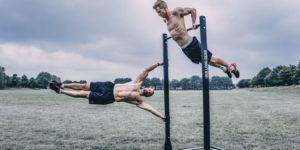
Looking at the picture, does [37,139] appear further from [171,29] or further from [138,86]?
[171,29]

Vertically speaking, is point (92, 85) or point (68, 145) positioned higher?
point (92, 85)

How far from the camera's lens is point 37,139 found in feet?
45.5

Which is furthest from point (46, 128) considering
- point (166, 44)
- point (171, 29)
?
point (171, 29)

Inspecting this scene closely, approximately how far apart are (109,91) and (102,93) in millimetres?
193

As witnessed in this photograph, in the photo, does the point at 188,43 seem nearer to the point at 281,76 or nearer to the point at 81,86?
the point at 81,86

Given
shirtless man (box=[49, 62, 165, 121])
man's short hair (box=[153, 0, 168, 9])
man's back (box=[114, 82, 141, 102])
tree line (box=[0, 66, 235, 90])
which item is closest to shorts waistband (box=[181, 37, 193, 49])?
man's short hair (box=[153, 0, 168, 9])

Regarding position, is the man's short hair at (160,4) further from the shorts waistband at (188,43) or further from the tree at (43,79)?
the tree at (43,79)

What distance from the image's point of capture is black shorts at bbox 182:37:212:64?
822 centimetres

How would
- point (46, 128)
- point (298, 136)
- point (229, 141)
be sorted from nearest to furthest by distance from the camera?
1. point (229, 141)
2. point (298, 136)
3. point (46, 128)

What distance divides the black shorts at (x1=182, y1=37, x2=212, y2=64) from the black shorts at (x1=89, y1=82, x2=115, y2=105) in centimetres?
246

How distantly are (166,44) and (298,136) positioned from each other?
8.12 meters

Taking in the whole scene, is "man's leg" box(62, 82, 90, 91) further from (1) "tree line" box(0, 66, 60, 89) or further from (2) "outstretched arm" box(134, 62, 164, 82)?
(1) "tree line" box(0, 66, 60, 89)

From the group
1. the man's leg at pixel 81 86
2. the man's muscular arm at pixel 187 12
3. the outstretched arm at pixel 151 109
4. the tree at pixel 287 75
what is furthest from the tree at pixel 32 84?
the man's muscular arm at pixel 187 12

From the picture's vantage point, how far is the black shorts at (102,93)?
9.64 meters
